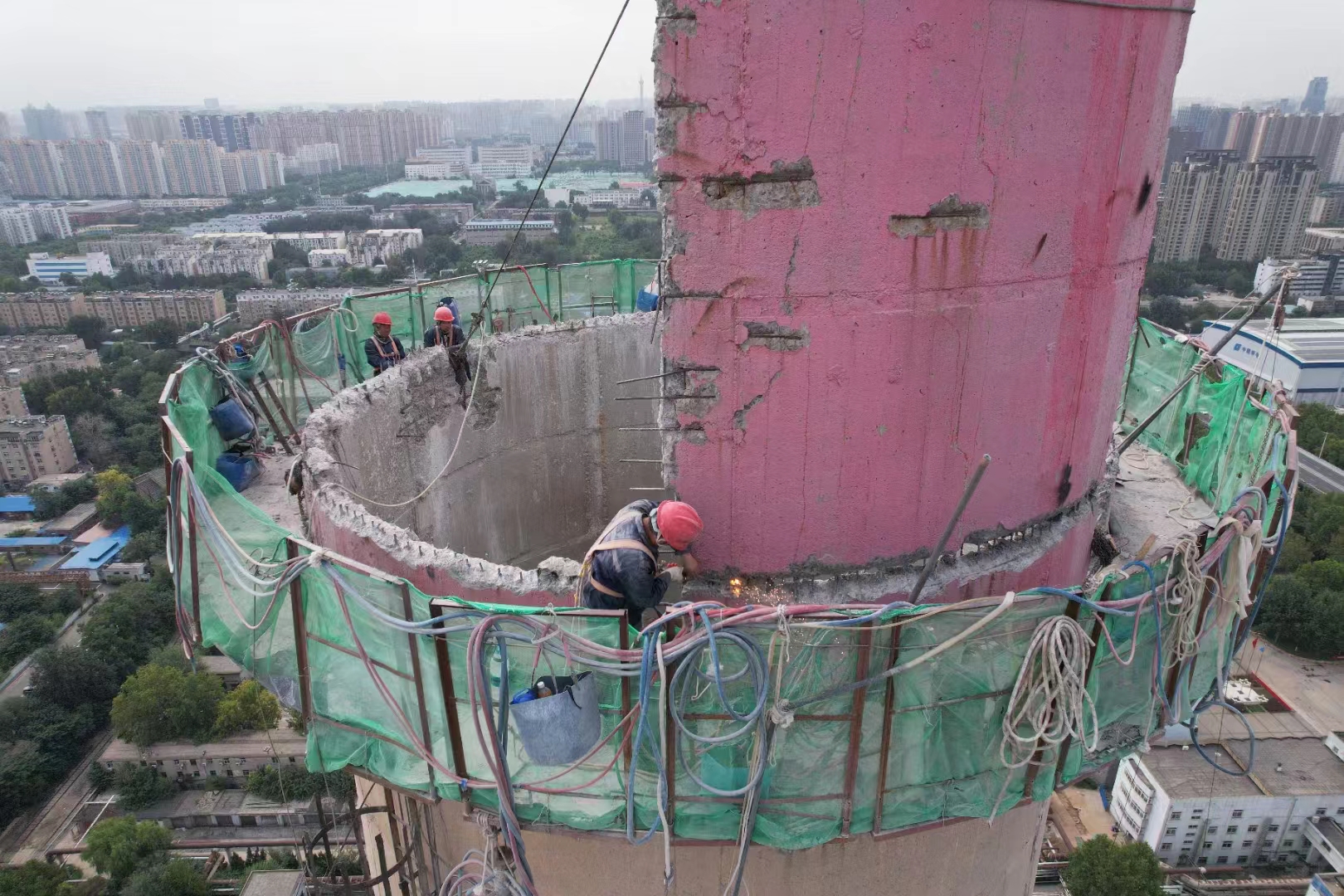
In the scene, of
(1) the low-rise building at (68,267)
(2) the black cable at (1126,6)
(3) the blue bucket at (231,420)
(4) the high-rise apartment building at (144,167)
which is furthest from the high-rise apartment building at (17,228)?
(2) the black cable at (1126,6)

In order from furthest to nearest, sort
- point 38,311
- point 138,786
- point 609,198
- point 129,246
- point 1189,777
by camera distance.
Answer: point 609,198 < point 129,246 < point 38,311 < point 138,786 < point 1189,777

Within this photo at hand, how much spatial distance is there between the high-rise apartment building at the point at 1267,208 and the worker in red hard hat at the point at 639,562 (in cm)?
7966

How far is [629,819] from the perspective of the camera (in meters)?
3.88

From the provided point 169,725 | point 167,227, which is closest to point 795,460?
point 169,725

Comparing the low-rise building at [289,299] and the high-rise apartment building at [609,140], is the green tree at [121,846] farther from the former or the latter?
the high-rise apartment building at [609,140]

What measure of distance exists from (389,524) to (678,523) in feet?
6.29

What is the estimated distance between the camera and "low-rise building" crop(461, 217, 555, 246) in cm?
8146

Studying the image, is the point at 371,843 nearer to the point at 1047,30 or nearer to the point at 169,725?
the point at 1047,30

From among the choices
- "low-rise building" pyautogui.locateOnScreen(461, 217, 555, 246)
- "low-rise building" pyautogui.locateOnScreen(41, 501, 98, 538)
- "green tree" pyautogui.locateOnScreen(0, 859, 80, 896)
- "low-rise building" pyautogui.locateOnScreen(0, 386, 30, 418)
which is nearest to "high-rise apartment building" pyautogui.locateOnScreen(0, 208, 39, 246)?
"low-rise building" pyautogui.locateOnScreen(461, 217, 555, 246)

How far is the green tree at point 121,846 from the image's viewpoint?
28547 millimetres

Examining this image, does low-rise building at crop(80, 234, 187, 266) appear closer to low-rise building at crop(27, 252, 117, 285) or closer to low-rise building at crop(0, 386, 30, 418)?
→ low-rise building at crop(27, 252, 117, 285)

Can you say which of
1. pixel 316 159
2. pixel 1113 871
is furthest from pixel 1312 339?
pixel 316 159

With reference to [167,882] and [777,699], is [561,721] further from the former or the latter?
[167,882]

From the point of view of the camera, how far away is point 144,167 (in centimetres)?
14938
